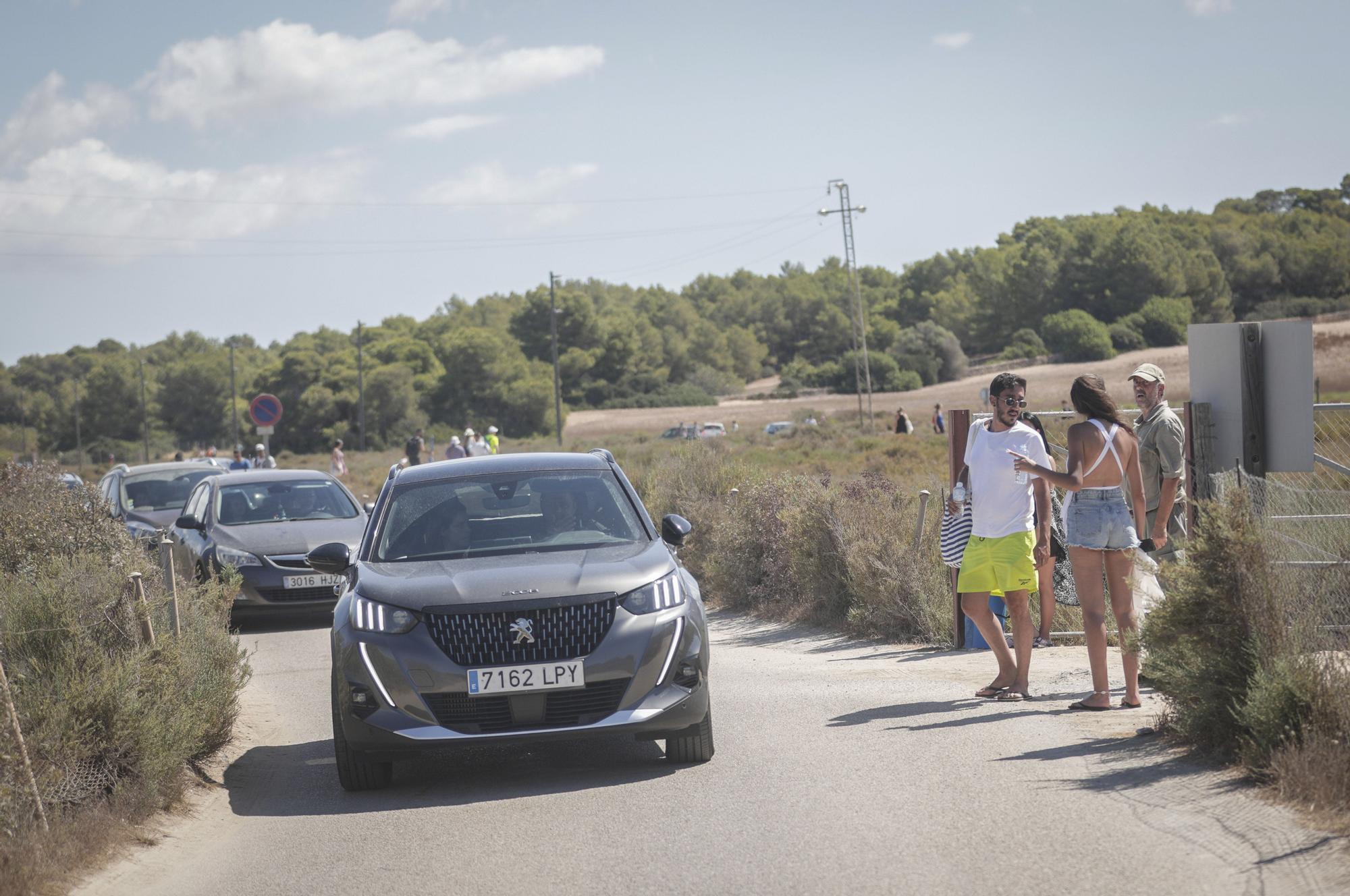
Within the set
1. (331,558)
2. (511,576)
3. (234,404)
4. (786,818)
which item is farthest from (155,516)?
(234,404)

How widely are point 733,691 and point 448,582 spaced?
3.09m

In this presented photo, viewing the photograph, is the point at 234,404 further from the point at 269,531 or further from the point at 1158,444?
the point at 1158,444

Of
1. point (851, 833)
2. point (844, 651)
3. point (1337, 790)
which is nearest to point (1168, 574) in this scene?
point (1337, 790)

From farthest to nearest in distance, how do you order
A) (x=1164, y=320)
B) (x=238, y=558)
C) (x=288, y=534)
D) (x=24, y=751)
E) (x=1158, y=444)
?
(x=1164, y=320) < (x=288, y=534) < (x=238, y=558) < (x=1158, y=444) < (x=24, y=751)

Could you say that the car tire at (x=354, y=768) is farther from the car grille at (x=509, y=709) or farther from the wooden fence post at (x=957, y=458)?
the wooden fence post at (x=957, y=458)

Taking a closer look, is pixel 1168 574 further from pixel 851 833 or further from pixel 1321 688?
pixel 851 833

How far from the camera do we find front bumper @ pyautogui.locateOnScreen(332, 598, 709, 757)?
20.7 feet

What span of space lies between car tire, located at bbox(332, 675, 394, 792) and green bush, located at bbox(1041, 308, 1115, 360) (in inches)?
4122

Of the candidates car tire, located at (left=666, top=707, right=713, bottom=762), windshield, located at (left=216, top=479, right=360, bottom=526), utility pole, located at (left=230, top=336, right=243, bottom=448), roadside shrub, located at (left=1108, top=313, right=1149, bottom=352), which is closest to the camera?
car tire, located at (left=666, top=707, right=713, bottom=762)

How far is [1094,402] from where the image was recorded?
749cm

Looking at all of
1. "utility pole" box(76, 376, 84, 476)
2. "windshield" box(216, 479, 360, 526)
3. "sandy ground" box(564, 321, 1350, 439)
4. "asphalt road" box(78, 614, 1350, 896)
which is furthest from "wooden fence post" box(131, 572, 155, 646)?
"utility pole" box(76, 376, 84, 476)

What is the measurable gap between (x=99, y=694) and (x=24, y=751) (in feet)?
2.25

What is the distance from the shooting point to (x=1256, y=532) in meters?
6.10

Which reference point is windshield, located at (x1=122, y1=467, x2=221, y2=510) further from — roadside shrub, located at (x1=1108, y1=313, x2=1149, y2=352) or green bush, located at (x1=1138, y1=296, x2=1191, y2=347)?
green bush, located at (x1=1138, y1=296, x2=1191, y2=347)
